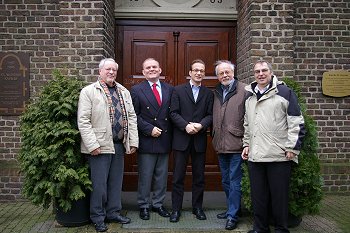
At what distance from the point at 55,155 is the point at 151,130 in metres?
1.23

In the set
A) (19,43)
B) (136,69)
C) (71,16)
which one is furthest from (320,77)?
(19,43)

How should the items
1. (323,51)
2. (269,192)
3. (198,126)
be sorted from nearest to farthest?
(269,192) < (198,126) < (323,51)

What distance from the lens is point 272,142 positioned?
4.63m

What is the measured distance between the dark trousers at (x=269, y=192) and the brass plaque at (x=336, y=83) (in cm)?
287

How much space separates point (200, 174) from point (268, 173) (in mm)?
994

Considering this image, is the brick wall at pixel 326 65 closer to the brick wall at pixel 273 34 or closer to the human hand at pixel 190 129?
the brick wall at pixel 273 34

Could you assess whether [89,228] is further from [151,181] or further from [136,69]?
[136,69]

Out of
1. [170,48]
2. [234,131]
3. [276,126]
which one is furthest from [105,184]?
[170,48]

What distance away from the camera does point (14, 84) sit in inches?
270

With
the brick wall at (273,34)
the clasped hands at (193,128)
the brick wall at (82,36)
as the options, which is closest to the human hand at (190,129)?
the clasped hands at (193,128)

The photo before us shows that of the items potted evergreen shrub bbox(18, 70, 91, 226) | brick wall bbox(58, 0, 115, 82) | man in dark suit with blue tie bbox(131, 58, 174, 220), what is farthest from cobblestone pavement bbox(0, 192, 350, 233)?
brick wall bbox(58, 0, 115, 82)

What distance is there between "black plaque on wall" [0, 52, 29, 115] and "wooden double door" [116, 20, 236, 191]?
155cm

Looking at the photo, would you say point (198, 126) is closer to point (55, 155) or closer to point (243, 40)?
point (55, 155)

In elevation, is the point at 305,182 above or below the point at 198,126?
below
